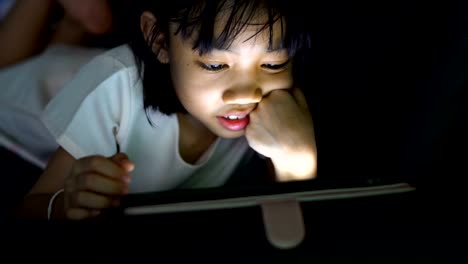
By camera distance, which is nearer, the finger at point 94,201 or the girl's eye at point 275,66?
the finger at point 94,201

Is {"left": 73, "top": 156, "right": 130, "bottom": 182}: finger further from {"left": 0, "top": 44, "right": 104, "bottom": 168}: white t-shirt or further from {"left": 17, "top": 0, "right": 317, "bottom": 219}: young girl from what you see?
{"left": 0, "top": 44, "right": 104, "bottom": 168}: white t-shirt

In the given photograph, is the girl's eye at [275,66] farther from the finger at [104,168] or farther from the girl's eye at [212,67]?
the finger at [104,168]

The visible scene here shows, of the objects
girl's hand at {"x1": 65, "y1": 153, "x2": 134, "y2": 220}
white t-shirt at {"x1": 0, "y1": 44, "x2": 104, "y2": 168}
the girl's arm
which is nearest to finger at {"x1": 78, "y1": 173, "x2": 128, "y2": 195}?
girl's hand at {"x1": 65, "y1": 153, "x2": 134, "y2": 220}

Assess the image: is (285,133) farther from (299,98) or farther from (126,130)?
(126,130)

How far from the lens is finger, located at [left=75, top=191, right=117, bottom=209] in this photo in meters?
0.50

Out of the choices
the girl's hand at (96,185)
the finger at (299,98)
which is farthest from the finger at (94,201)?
the finger at (299,98)

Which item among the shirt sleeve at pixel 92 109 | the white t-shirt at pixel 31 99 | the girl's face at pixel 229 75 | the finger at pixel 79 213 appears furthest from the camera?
the white t-shirt at pixel 31 99

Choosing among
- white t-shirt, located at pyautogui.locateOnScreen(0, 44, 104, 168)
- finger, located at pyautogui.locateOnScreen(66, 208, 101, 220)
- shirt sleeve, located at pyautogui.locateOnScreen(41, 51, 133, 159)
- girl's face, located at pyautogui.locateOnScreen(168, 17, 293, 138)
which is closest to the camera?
finger, located at pyautogui.locateOnScreen(66, 208, 101, 220)

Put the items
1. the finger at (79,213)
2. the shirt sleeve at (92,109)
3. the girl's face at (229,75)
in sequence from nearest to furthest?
the finger at (79,213), the girl's face at (229,75), the shirt sleeve at (92,109)

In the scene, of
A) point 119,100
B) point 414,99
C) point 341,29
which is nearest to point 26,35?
point 119,100

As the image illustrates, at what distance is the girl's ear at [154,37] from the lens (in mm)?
670

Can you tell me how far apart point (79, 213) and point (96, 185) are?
36 millimetres

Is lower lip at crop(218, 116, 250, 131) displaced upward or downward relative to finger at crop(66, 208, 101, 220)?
upward

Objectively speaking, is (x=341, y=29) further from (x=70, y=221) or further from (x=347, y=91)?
(x=70, y=221)
